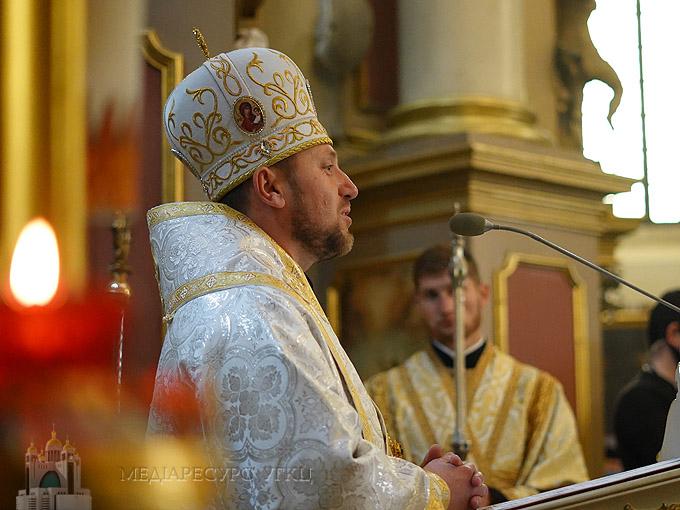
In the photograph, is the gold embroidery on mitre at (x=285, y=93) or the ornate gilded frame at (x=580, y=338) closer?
the gold embroidery on mitre at (x=285, y=93)

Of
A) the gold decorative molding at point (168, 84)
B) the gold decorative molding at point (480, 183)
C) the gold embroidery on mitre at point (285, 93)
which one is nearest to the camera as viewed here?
the gold embroidery on mitre at point (285, 93)

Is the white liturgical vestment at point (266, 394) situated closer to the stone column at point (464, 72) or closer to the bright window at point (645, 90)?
the stone column at point (464, 72)

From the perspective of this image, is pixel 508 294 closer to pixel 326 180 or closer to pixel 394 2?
pixel 394 2

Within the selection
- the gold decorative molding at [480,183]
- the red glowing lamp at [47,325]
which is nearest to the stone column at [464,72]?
the gold decorative molding at [480,183]

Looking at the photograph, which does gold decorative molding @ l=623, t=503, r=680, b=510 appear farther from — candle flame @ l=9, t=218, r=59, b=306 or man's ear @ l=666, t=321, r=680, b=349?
man's ear @ l=666, t=321, r=680, b=349

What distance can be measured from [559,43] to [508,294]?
2.35 meters

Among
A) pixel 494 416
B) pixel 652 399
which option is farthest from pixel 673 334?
pixel 494 416

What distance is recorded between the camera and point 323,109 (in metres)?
7.41

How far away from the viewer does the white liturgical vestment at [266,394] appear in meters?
2.12

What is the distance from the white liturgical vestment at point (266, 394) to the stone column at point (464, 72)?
4.47m

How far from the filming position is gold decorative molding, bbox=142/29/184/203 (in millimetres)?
4621

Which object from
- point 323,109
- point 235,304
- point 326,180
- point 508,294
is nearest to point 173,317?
point 235,304

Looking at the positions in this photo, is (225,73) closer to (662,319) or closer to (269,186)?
(269,186)

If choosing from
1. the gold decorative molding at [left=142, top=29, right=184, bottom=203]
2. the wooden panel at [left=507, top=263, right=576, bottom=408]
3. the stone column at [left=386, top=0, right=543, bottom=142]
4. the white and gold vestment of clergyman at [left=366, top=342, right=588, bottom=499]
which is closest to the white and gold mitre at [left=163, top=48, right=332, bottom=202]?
the gold decorative molding at [left=142, top=29, right=184, bottom=203]
